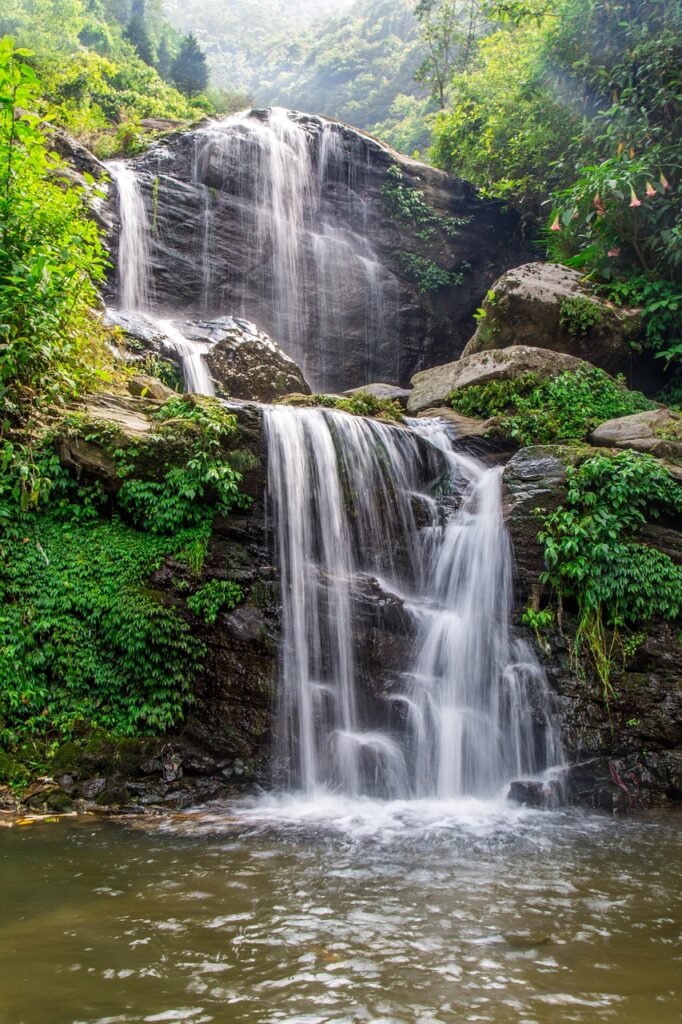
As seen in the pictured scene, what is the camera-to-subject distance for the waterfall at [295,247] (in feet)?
52.2

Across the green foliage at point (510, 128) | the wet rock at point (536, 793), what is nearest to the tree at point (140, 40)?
A: the green foliage at point (510, 128)

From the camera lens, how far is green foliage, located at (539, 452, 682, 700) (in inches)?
300

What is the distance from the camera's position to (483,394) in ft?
37.9

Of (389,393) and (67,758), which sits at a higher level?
(389,393)

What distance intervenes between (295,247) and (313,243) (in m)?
0.55

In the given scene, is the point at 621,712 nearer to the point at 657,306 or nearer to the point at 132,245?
the point at 657,306

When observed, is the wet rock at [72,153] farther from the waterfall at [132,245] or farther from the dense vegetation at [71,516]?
the dense vegetation at [71,516]

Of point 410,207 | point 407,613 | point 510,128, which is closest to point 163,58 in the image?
point 510,128

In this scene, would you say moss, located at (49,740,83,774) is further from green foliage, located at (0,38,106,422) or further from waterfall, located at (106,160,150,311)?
waterfall, located at (106,160,150,311)

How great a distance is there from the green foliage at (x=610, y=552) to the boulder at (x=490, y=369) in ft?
11.6

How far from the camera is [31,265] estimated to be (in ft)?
23.1

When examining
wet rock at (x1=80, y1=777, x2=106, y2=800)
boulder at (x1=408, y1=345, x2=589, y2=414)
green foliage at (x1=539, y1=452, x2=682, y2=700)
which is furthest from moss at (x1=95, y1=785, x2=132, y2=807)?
boulder at (x1=408, y1=345, x2=589, y2=414)

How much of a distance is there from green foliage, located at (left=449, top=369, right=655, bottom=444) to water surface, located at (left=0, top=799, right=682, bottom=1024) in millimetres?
6138

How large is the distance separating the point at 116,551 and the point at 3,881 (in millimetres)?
3686
